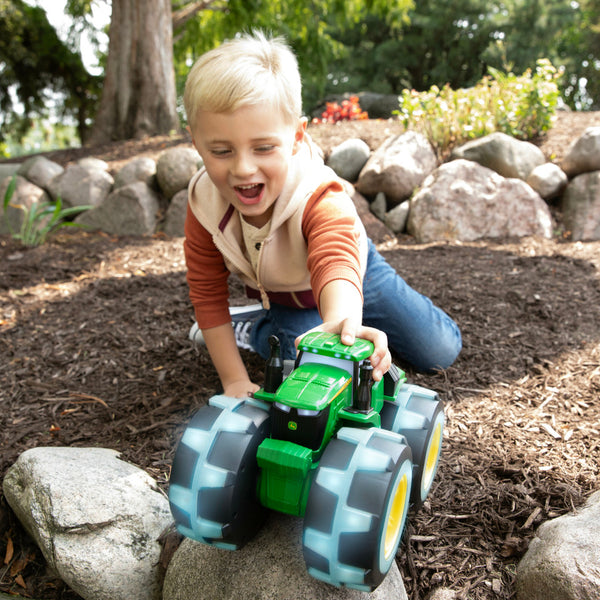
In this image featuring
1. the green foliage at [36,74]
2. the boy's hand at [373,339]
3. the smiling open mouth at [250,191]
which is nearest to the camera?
the boy's hand at [373,339]

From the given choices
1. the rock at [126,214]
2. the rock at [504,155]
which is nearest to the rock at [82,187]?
the rock at [126,214]

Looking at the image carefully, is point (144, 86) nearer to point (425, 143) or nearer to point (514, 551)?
point (425, 143)

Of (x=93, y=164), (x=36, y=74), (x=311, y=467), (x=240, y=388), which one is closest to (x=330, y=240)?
(x=240, y=388)

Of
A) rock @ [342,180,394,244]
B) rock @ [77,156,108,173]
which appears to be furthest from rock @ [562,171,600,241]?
rock @ [77,156,108,173]

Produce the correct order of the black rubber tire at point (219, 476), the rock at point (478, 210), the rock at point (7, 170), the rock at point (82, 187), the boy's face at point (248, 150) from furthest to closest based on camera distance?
the rock at point (7, 170) < the rock at point (82, 187) < the rock at point (478, 210) < the boy's face at point (248, 150) < the black rubber tire at point (219, 476)

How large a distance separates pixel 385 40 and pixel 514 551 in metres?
20.4

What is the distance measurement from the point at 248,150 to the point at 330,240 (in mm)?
381

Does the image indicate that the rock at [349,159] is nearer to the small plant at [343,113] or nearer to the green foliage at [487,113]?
the green foliage at [487,113]

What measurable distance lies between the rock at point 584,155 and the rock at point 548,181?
4.2 inches

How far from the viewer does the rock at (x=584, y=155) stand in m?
5.19

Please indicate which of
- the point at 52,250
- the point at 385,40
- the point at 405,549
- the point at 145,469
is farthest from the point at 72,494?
the point at 385,40

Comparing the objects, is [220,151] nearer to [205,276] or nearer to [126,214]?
[205,276]

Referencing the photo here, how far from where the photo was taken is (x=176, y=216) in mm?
5477

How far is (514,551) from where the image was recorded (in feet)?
5.09
